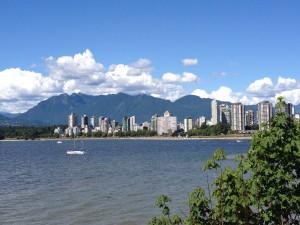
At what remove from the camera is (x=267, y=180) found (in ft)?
32.0

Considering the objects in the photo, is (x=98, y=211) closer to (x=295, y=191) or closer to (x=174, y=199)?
(x=174, y=199)

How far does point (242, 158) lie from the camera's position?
10695 mm

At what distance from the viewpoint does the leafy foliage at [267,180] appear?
9.72 meters

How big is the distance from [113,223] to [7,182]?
2889 centimetres

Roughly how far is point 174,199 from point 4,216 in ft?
35.1

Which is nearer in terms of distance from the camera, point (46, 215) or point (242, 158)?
point (242, 158)

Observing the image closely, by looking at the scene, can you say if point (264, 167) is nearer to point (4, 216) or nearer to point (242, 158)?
point (242, 158)

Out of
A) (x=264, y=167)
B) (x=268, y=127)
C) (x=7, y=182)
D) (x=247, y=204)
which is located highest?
(x=268, y=127)

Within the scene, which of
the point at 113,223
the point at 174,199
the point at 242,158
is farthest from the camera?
the point at 174,199

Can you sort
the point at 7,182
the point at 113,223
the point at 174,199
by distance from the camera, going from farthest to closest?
the point at 7,182, the point at 174,199, the point at 113,223

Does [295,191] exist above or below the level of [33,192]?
above

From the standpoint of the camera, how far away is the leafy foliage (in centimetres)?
972

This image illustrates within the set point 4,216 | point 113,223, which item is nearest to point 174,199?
point 113,223

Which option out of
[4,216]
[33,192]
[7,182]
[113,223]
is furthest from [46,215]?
[7,182]
